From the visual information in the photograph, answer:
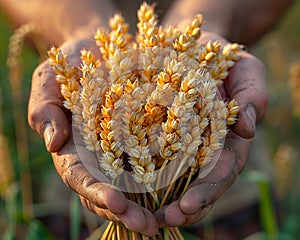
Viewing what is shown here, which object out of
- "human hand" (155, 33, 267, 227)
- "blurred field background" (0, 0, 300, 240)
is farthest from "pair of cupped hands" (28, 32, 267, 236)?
"blurred field background" (0, 0, 300, 240)

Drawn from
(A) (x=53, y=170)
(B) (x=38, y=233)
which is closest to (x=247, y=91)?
(B) (x=38, y=233)

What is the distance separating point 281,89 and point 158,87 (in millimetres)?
1824

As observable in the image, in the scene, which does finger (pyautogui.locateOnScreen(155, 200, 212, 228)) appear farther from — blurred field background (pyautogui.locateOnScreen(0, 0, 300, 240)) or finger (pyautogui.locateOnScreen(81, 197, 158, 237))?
blurred field background (pyautogui.locateOnScreen(0, 0, 300, 240))

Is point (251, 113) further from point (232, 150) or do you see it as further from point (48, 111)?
point (48, 111)

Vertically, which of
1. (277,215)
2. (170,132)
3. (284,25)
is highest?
(170,132)

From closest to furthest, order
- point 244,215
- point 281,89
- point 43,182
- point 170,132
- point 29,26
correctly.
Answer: point 170,132 < point 29,26 < point 244,215 < point 43,182 < point 281,89

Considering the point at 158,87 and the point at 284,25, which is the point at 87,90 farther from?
the point at 284,25

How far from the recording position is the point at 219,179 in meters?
0.96

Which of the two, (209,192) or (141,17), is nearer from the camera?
(209,192)

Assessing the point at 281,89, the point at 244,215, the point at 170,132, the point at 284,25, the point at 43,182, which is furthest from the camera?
the point at 284,25

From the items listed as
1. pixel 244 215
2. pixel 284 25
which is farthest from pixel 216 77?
pixel 284 25

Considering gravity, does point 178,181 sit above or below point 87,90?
below

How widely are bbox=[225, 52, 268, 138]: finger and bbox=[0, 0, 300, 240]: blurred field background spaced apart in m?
0.29

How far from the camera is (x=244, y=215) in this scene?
1.89 metres
